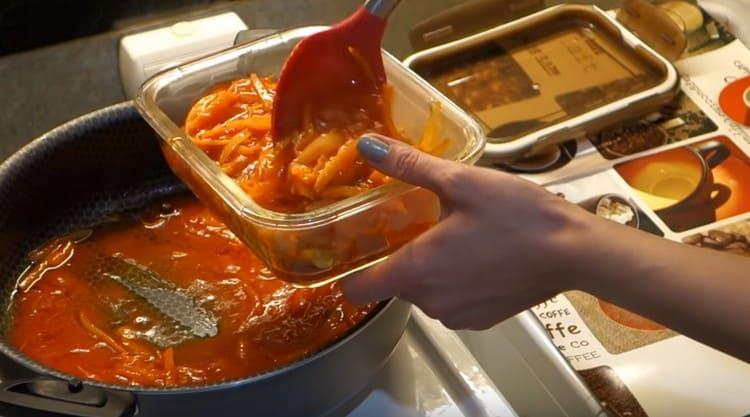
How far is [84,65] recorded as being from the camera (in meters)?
1.26

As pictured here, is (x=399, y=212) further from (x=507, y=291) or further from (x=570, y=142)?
(x=570, y=142)

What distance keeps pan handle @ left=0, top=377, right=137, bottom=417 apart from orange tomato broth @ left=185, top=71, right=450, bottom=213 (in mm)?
188

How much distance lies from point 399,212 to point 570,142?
544 mm

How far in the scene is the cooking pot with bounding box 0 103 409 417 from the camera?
624mm

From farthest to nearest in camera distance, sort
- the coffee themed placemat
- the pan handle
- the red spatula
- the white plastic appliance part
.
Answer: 1. the white plastic appliance part
2. the coffee themed placemat
3. the red spatula
4. the pan handle

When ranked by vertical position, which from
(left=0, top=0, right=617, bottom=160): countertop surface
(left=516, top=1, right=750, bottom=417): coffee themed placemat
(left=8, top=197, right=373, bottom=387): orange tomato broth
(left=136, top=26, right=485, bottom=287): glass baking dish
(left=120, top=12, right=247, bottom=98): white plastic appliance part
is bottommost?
(left=516, top=1, right=750, bottom=417): coffee themed placemat

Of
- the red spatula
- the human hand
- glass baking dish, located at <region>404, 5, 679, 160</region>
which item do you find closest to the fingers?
the human hand

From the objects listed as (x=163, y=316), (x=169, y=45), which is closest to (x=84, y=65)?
(x=169, y=45)

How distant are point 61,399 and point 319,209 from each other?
24cm

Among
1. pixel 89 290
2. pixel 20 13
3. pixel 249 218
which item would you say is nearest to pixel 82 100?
pixel 20 13

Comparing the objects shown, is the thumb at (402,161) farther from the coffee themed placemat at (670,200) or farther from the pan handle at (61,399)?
the coffee themed placemat at (670,200)

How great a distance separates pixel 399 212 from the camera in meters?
0.68

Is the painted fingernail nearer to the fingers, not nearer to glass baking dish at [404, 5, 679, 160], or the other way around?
the fingers

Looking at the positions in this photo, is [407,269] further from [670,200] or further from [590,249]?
[670,200]
